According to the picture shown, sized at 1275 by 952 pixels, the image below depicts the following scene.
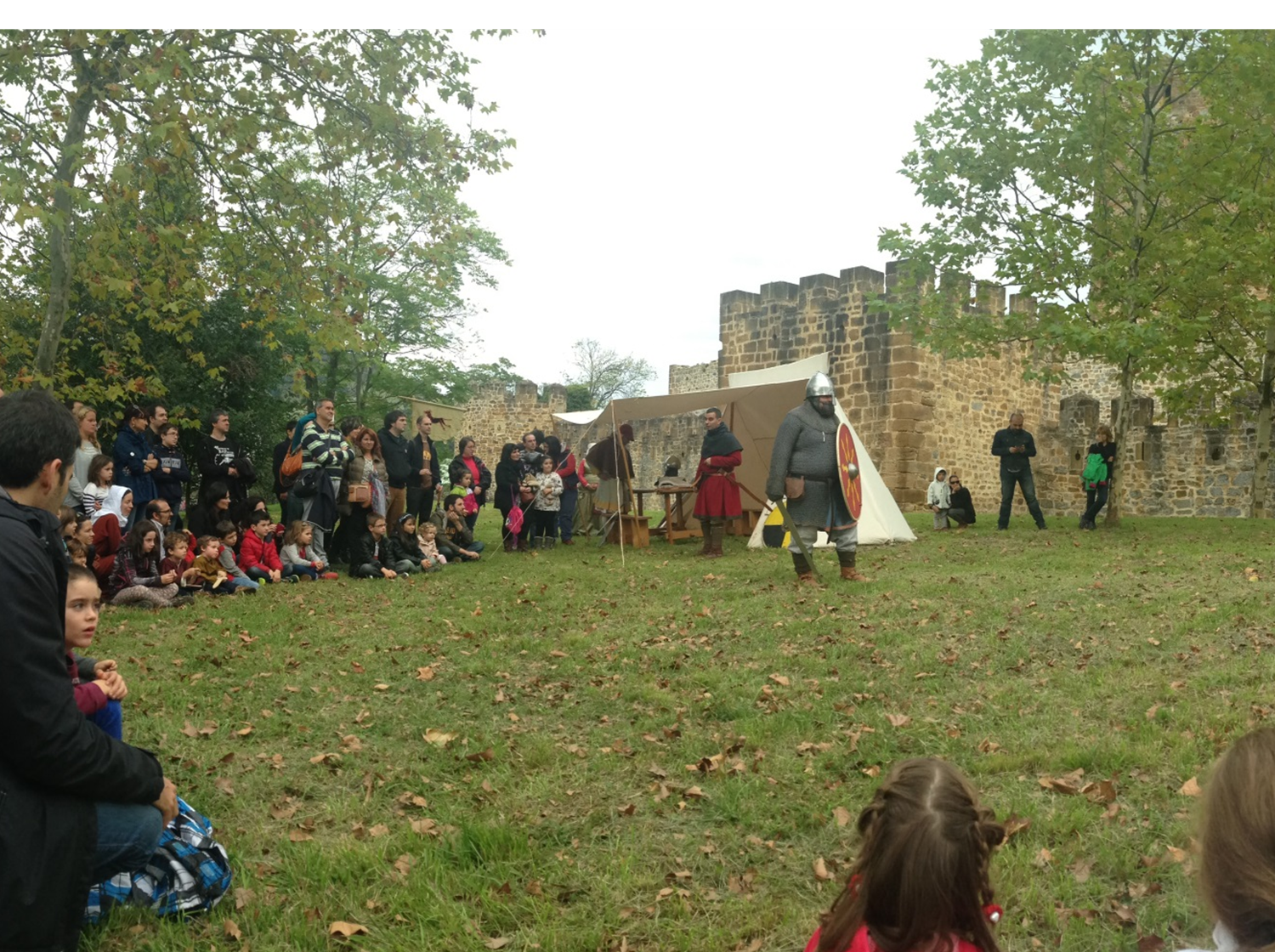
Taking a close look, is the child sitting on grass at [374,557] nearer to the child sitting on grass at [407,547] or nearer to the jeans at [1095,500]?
the child sitting on grass at [407,547]

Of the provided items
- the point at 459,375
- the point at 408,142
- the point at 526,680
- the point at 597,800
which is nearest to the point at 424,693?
the point at 526,680

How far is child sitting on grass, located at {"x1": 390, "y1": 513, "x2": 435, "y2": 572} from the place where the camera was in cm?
1148

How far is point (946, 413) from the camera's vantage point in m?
19.0

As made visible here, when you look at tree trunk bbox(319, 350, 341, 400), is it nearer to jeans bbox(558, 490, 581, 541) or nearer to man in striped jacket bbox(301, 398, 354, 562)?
jeans bbox(558, 490, 581, 541)

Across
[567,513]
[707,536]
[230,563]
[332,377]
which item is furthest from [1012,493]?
[332,377]

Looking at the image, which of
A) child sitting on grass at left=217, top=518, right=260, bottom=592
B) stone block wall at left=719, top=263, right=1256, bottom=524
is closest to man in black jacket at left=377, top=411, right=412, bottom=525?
child sitting on grass at left=217, top=518, right=260, bottom=592

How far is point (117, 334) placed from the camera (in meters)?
13.8

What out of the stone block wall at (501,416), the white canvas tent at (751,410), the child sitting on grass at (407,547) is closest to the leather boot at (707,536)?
the white canvas tent at (751,410)

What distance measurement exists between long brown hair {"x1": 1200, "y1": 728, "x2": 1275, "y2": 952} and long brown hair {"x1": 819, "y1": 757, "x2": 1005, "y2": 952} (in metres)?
0.53

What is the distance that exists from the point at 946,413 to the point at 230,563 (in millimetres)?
13585

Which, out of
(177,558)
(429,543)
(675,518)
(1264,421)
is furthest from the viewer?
(675,518)

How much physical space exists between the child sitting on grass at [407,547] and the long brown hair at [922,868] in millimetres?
9684

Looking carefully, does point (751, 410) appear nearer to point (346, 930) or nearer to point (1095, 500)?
point (1095, 500)
